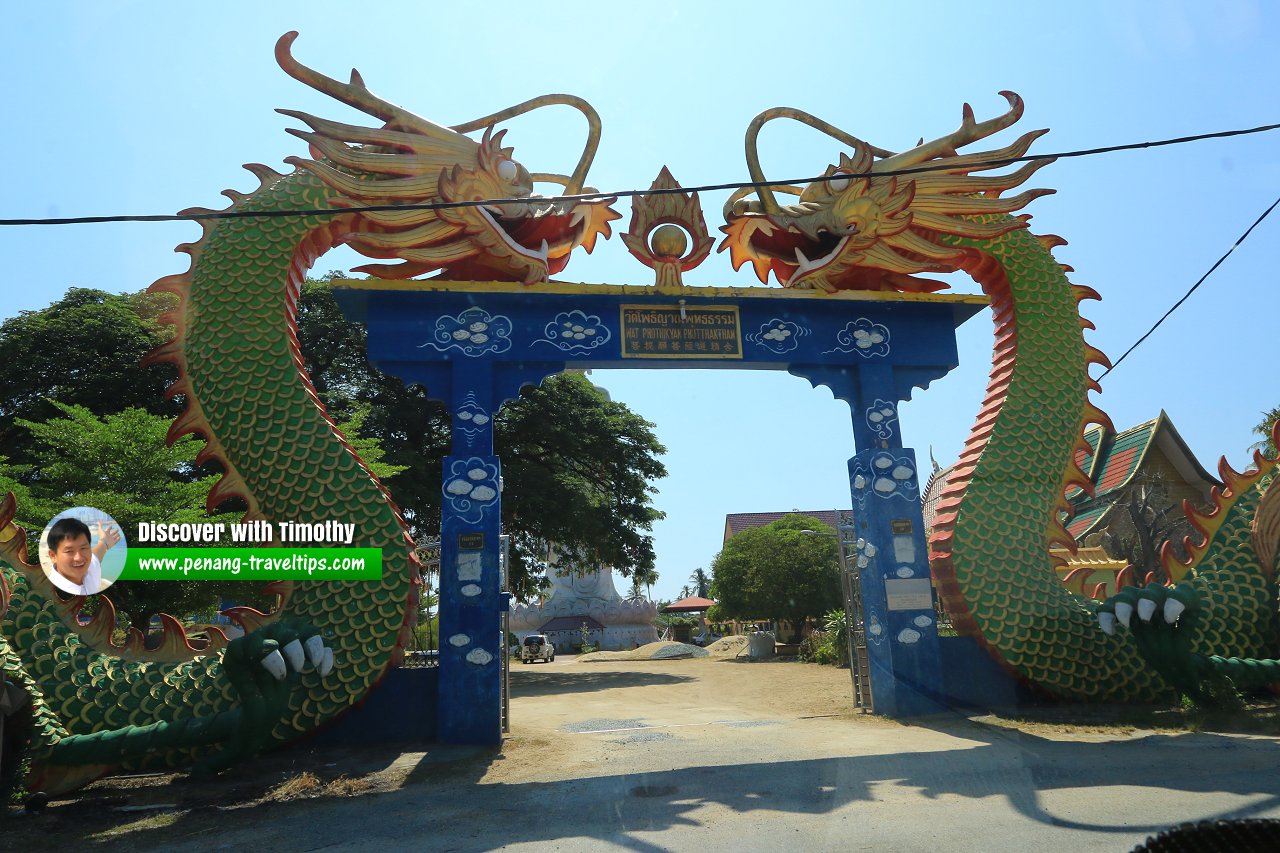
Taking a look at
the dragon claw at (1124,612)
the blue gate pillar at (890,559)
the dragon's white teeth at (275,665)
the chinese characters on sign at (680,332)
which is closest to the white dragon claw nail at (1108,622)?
the dragon claw at (1124,612)

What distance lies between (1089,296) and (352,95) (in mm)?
7212

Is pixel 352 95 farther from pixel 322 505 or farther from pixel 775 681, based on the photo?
pixel 775 681

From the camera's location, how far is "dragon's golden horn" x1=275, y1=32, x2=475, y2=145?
720 cm

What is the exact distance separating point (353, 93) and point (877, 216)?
4.80m

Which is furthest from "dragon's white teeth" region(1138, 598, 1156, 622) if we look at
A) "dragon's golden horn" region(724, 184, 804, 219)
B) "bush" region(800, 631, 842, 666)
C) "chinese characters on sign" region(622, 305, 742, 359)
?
"bush" region(800, 631, 842, 666)

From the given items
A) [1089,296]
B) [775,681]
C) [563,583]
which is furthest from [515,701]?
[563,583]

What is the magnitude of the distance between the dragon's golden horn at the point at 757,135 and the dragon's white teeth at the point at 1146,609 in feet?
14.8

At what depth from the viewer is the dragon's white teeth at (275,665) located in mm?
5312

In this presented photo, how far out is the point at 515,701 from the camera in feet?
38.5

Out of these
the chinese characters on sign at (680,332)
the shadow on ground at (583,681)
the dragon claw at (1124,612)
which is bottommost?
the shadow on ground at (583,681)

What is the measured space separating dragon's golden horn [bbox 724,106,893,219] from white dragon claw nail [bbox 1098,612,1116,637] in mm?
4554

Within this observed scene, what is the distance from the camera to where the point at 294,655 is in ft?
18.0

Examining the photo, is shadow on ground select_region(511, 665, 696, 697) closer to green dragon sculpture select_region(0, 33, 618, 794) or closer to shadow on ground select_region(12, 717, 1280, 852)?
green dragon sculpture select_region(0, 33, 618, 794)

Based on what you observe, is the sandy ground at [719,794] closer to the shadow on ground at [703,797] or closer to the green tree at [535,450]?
the shadow on ground at [703,797]
